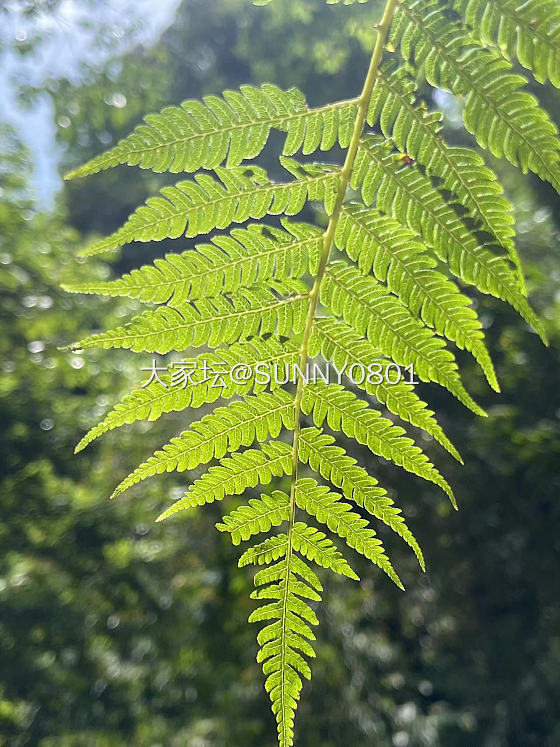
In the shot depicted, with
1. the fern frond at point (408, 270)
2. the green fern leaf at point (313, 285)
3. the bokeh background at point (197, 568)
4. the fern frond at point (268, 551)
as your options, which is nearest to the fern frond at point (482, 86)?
the green fern leaf at point (313, 285)

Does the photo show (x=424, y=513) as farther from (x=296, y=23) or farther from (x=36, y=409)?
(x=296, y=23)

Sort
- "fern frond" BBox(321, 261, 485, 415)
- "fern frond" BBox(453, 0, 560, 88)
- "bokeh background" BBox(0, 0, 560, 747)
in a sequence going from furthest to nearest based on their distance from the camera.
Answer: "bokeh background" BBox(0, 0, 560, 747)
"fern frond" BBox(321, 261, 485, 415)
"fern frond" BBox(453, 0, 560, 88)

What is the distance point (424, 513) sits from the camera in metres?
3.75

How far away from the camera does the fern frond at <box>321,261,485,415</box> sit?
0.62 metres

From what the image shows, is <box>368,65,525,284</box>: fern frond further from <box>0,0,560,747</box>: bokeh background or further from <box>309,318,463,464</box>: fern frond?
<box>0,0,560,747</box>: bokeh background

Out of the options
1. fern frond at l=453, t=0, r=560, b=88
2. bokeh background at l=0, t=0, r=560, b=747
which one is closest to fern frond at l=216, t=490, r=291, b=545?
fern frond at l=453, t=0, r=560, b=88

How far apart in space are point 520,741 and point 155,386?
3.50 meters

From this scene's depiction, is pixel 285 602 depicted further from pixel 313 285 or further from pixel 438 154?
pixel 438 154

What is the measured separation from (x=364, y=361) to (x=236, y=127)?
289 mm

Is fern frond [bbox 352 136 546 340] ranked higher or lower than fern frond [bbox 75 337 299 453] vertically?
higher

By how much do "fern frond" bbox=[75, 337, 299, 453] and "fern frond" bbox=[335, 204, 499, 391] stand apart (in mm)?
133

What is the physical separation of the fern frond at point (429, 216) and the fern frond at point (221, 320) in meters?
0.13

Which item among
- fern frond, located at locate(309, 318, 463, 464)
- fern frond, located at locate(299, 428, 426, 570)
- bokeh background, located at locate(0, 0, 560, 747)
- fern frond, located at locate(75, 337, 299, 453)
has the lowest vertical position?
bokeh background, located at locate(0, 0, 560, 747)

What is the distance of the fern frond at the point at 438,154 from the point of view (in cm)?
57
